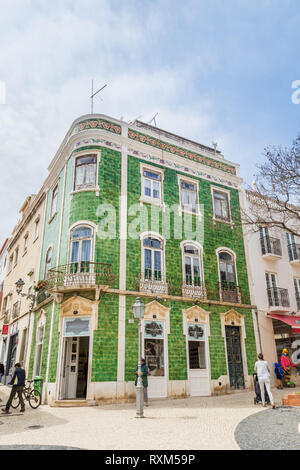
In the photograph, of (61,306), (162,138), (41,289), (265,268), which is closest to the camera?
(61,306)

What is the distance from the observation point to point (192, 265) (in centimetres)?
1670

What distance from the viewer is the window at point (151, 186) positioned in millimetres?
16688

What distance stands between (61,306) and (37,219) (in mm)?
9084

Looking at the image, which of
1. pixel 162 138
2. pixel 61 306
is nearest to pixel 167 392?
pixel 61 306

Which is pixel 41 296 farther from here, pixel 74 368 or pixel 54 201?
pixel 54 201

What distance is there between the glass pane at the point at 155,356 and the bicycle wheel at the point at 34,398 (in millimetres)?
4186

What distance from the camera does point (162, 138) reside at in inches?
710

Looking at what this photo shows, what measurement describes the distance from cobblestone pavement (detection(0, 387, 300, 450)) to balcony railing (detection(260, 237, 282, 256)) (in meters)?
9.67

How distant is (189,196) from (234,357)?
811cm

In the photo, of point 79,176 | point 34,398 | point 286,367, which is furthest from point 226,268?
point 34,398

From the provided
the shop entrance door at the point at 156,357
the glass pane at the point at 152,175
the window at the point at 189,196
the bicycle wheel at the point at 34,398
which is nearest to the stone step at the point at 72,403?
the bicycle wheel at the point at 34,398

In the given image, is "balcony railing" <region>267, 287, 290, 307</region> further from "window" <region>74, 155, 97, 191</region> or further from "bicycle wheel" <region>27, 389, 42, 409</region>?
"bicycle wheel" <region>27, 389, 42, 409</region>

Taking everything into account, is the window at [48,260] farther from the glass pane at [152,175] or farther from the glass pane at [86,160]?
the glass pane at [152,175]
